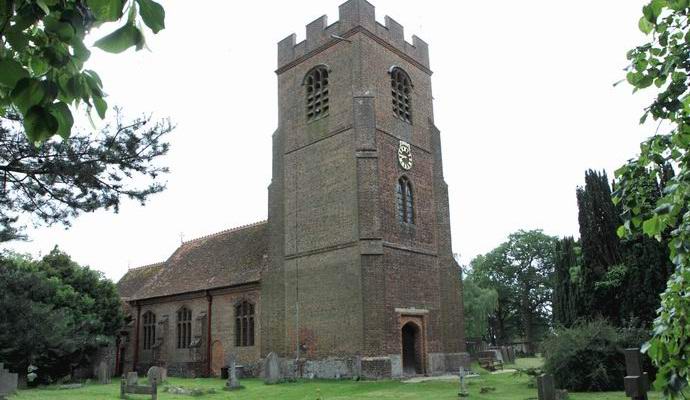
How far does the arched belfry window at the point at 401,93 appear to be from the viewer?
1024 inches

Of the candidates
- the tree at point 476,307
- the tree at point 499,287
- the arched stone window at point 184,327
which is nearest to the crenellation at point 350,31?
the arched stone window at point 184,327

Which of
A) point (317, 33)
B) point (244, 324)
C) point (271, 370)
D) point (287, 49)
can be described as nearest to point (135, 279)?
point (244, 324)

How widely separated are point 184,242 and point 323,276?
1594 centimetres

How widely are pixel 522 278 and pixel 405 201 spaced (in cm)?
3890

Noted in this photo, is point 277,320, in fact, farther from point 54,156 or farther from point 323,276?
point 54,156

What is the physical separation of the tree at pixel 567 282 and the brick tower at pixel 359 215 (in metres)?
4.37

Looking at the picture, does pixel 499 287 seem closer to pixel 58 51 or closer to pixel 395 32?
pixel 395 32

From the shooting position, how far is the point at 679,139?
3.10m

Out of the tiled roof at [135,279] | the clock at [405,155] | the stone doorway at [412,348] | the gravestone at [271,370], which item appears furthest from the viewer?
the tiled roof at [135,279]

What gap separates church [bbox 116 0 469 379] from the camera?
22.5 meters

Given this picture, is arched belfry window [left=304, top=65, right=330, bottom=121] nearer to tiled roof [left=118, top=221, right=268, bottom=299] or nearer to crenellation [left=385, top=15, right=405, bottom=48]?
crenellation [left=385, top=15, right=405, bottom=48]

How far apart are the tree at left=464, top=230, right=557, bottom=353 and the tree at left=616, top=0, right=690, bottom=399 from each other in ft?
189

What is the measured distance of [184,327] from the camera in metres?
30.1

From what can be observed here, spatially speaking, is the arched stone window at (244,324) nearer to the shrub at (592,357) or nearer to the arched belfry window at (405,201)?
the arched belfry window at (405,201)
